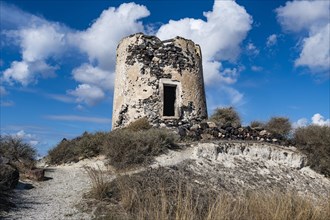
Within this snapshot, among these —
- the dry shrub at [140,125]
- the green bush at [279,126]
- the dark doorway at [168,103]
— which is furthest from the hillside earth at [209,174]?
the dark doorway at [168,103]

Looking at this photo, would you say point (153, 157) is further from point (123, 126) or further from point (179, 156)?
point (123, 126)

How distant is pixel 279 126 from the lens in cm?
1819

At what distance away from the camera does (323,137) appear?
16.1 meters

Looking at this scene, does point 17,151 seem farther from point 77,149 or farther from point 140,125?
point 140,125

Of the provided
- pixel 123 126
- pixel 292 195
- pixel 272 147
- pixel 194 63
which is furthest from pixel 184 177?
pixel 194 63

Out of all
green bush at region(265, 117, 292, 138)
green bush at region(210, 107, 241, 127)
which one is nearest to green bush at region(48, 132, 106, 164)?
green bush at region(210, 107, 241, 127)

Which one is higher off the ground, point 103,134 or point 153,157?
point 103,134

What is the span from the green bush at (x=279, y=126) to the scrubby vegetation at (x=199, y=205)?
33.5 feet

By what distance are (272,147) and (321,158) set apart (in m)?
2.22

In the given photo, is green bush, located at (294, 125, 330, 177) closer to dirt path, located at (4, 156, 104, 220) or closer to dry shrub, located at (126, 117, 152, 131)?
dry shrub, located at (126, 117, 152, 131)

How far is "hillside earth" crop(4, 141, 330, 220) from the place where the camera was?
770 cm

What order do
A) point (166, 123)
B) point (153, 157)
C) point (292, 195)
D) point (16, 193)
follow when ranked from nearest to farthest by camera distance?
point (292, 195) < point (16, 193) < point (153, 157) < point (166, 123)

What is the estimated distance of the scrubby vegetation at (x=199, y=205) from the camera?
534 centimetres

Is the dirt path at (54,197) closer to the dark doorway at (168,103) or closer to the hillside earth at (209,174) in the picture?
the hillside earth at (209,174)
